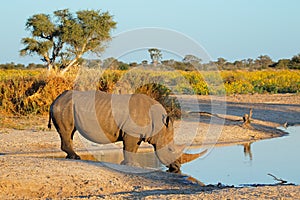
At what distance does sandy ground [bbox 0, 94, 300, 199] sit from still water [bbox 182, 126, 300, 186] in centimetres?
89

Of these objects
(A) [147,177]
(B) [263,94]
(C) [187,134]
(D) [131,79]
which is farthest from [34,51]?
(A) [147,177]

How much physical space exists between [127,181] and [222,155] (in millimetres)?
5178

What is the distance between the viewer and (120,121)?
37.5 ft

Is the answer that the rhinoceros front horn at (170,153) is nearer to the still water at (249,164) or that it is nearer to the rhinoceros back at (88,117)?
the still water at (249,164)

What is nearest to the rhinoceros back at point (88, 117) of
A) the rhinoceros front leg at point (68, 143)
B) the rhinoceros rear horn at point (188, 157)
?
the rhinoceros front leg at point (68, 143)

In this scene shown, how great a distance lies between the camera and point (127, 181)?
9680 millimetres

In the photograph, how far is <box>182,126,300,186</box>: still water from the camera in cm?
1149

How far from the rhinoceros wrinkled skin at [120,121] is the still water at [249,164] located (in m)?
1.07

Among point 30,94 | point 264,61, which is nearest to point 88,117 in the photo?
point 30,94

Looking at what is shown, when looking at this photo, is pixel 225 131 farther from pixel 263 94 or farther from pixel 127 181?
pixel 263 94

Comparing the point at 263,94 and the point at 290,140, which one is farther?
the point at 263,94

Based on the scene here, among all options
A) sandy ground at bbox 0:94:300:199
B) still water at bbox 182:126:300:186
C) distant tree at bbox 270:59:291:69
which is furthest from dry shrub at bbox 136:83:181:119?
distant tree at bbox 270:59:291:69

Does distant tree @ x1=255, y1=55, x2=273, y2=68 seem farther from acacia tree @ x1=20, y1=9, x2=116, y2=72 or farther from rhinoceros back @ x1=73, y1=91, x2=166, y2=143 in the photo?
rhinoceros back @ x1=73, y1=91, x2=166, y2=143

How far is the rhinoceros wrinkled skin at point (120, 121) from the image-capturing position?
11352 millimetres
